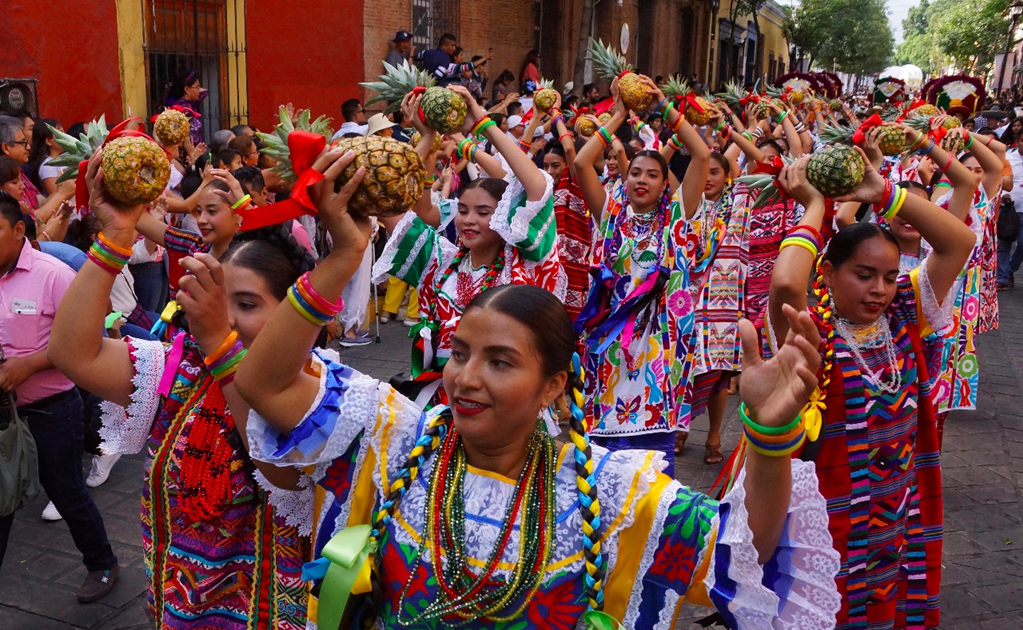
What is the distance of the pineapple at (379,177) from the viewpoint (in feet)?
6.40

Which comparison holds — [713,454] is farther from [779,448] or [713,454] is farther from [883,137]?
[779,448]

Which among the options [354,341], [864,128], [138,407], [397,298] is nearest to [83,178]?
[138,407]

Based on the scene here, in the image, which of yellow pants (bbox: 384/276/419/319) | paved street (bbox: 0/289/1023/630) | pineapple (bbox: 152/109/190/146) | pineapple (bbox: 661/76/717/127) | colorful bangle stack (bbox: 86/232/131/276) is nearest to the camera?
A: colorful bangle stack (bbox: 86/232/131/276)

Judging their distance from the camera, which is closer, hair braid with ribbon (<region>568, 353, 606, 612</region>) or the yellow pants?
hair braid with ribbon (<region>568, 353, 606, 612</region>)

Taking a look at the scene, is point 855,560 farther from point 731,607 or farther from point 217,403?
point 217,403

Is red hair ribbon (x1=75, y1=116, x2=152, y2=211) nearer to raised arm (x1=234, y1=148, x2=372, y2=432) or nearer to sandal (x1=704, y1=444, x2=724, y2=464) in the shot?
raised arm (x1=234, y1=148, x2=372, y2=432)

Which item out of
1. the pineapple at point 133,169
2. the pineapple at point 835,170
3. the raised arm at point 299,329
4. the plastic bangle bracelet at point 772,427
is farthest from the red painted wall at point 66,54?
the plastic bangle bracelet at point 772,427

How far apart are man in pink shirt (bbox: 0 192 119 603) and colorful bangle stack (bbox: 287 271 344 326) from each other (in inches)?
110

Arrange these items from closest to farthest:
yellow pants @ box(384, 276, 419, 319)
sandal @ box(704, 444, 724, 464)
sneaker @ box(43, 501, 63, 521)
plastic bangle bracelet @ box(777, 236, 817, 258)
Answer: plastic bangle bracelet @ box(777, 236, 817, 258) → sneaker @ box(43, 501, 63, 521) → sandal @ box(704, 444, 724, 464) → yellow pants @ box(384, 276, 419, 319)

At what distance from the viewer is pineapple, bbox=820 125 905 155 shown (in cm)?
375

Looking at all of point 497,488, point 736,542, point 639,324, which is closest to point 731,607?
point 736,542

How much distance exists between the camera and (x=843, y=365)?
11.2 ft

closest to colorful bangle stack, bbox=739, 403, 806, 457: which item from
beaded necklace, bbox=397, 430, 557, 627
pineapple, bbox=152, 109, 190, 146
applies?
beaded necklace, bbox=397, 430, 557, 627

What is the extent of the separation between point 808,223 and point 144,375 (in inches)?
87.3
